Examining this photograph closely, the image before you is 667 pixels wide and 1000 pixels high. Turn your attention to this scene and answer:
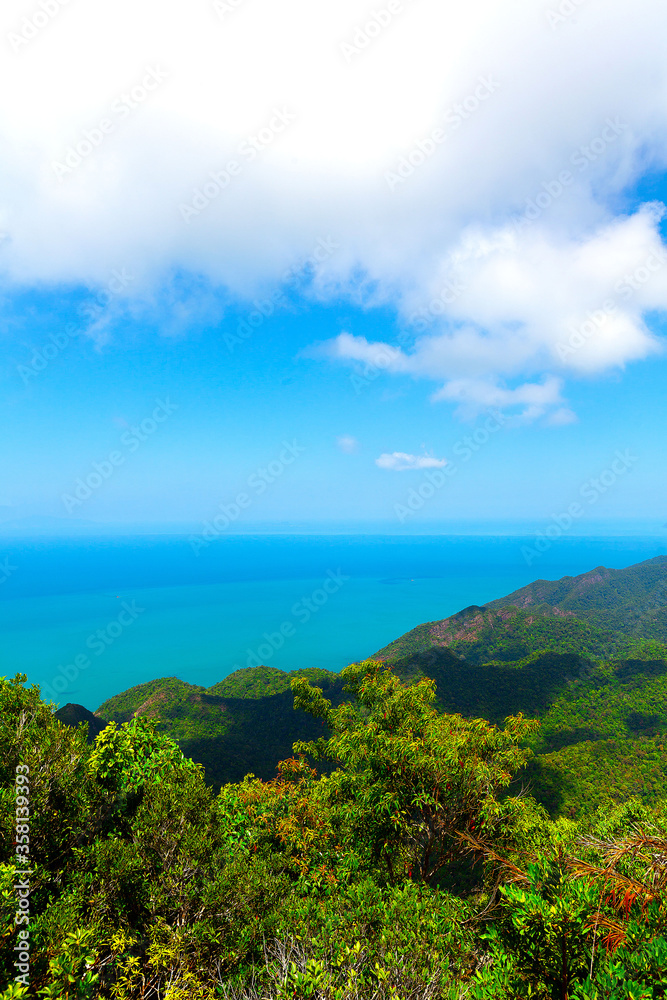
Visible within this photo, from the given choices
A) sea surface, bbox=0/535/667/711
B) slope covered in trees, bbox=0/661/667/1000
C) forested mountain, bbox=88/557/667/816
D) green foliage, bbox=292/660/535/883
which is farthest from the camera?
sea surface, bbox=0/535/667/711

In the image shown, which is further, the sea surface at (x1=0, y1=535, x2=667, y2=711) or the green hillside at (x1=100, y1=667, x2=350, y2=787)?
the sea surface at (x1=0, y1=535, x2=667, y2=711)

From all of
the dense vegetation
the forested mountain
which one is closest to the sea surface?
the forested mountain

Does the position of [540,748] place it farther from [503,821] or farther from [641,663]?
[503,821]

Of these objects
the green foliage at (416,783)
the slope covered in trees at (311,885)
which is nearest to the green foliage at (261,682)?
the green foliage at (416,783)

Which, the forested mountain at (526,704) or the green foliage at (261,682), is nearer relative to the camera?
the forested mountain at (526,704)

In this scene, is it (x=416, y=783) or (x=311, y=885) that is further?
(x=416, y=783)

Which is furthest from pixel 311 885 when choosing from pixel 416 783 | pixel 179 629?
pixel 179 629

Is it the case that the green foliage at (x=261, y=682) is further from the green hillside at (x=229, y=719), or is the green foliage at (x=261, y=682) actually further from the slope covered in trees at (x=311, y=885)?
the slope covered in trees at (x=311, y=885)

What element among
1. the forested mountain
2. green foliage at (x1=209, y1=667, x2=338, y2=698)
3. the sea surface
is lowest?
the forested mountain

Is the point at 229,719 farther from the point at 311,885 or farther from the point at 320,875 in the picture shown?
the point at 311,885

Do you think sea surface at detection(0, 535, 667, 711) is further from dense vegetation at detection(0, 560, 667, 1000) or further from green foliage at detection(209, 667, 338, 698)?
dense vegetation at detection(0, 560, 667, 1000)

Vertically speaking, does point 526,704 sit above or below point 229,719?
below
